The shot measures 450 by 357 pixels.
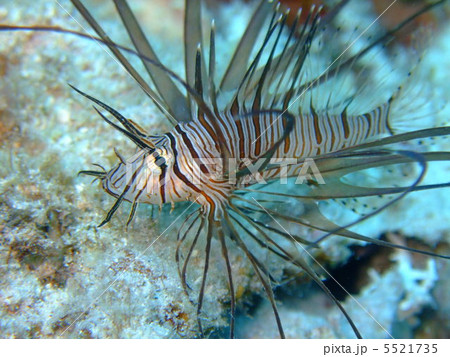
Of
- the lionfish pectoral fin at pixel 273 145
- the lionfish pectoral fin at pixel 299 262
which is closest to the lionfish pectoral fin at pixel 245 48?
the lionfish pectoral fin at pixel 273 145

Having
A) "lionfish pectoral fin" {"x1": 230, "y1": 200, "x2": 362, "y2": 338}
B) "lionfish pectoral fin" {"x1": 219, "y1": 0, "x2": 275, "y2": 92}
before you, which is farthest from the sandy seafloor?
"lionfish pectoral fin" {"x1": 219, "y1": 0, "x2": 275, "y2": 92}

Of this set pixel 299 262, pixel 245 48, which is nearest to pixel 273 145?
pixel 299 262

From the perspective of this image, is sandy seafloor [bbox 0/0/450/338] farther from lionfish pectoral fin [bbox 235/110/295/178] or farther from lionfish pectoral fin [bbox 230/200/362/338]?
lionfish pectoral fin [bbox 235/110/295/178]

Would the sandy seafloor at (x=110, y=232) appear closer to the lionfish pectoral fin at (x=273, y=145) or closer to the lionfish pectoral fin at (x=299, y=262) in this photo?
the lionfish pectoral fin at (x=299, y=262)

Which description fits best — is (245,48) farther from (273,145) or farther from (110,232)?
(110,232)

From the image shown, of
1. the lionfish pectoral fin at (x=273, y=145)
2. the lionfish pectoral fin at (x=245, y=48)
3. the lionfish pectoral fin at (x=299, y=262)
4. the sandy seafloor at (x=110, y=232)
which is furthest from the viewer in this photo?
the lionfish pectoral fin at (x=245, y=48)

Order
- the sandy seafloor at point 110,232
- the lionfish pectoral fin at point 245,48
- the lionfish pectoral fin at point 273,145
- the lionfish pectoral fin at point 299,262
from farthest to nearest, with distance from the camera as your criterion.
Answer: the lionfish pectoral fin at point 245,48, the sandy seafloor at point 110,232, the lionfish pectoral fin at point 299,262, the lionfish pectoral fin at point 273,145

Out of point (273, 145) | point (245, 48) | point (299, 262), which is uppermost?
point (245, 48)
